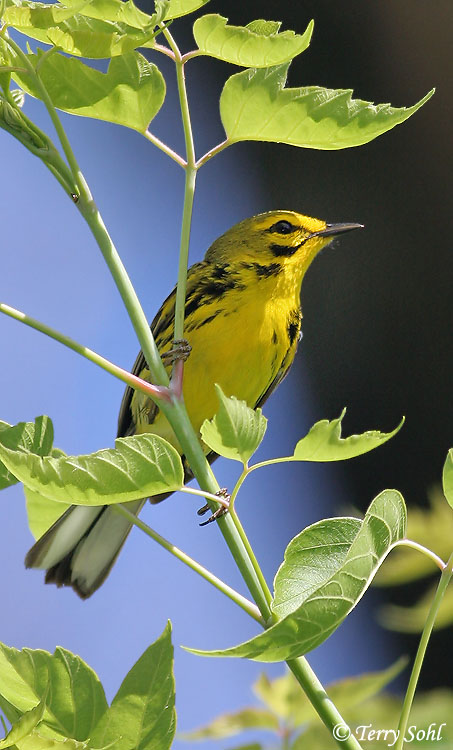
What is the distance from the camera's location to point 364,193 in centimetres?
245

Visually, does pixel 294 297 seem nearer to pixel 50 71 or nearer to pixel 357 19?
pixel 50 71

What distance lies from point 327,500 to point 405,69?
1.15 metres

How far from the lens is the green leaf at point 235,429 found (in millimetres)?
414

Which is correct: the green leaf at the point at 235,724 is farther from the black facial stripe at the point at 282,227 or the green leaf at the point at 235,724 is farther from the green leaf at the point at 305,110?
the black facial stripe at the point at 282,227

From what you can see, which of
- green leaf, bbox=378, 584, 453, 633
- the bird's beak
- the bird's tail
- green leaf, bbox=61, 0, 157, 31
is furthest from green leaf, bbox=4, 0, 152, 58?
the bird's beak

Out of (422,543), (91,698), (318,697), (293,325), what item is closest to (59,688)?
(91,698)

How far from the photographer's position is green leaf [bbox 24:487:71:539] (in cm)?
55

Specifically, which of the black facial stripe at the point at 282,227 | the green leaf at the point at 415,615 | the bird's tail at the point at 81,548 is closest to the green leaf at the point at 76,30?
the green leaf at the point at 415,615

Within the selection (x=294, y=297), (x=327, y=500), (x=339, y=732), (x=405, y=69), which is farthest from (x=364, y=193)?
(x=339, y=732)

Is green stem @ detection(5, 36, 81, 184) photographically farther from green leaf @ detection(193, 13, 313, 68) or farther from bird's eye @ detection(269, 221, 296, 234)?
bird's eye @ detection(269, 221, 296, 234)

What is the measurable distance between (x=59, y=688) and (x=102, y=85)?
1.04ft

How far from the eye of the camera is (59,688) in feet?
1.36

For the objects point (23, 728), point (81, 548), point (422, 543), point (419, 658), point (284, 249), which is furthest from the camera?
point (284, 249)

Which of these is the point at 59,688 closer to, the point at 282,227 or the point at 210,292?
the point at 210,292
